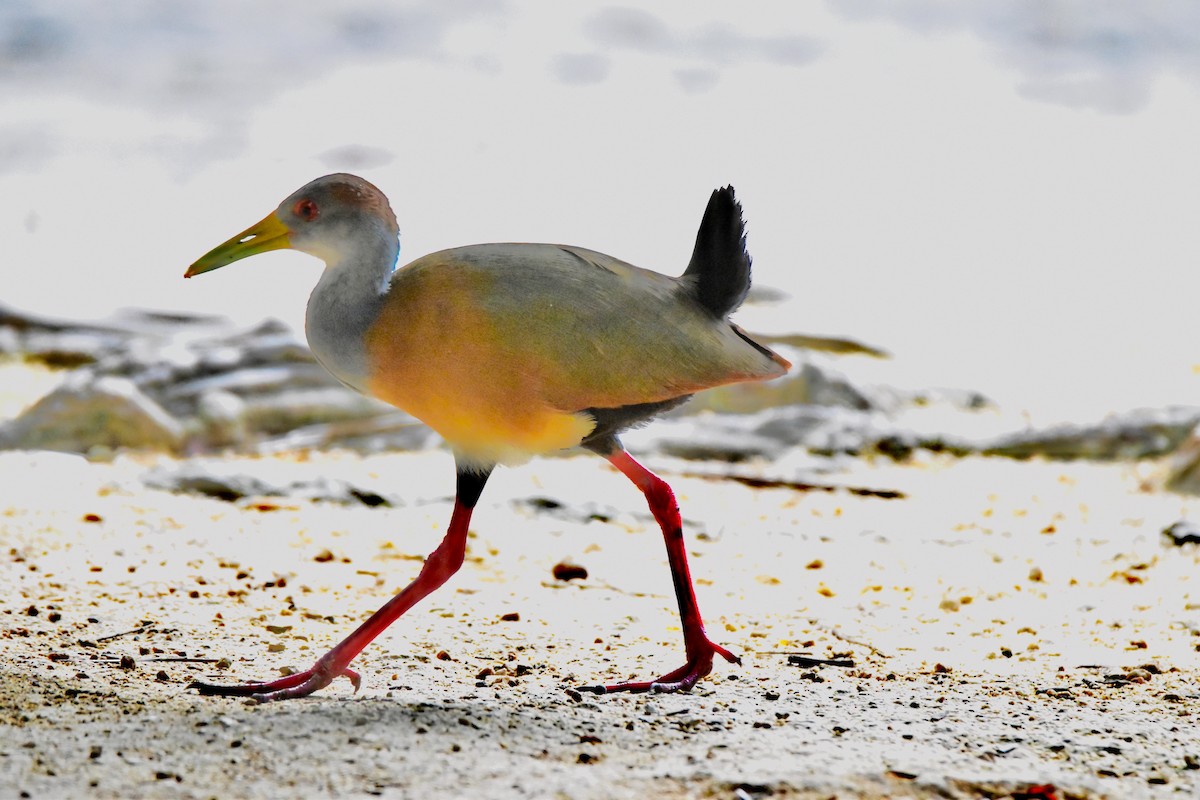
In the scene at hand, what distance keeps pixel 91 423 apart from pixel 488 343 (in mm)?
5282

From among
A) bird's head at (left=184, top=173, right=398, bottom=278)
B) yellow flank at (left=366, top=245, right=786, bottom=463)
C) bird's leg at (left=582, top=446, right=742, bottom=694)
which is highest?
bird's head at (left=184, top=173, right=398, bottom=278)

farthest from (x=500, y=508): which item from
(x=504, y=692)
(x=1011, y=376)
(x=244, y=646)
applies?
(x=1011, y=376)

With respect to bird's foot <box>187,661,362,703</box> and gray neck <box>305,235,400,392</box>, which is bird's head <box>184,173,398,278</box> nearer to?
gray neck <box>305,235,400,392</box>

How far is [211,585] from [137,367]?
5.37 metres

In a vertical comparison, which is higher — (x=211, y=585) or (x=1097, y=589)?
(x=1097, y=589)

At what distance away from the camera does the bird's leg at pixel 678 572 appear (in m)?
3.71

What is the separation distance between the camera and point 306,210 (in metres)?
3.62

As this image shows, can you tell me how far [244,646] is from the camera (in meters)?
3.99

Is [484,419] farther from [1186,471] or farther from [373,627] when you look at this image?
[1186,471]

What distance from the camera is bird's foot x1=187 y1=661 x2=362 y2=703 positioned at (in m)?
3.40

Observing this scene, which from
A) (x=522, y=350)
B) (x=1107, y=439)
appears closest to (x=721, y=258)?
(x=522, y=350)

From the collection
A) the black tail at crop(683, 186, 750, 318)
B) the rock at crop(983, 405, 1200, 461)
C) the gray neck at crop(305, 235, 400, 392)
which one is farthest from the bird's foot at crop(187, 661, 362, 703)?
the rock at crop(983, 405, 1200, 461)

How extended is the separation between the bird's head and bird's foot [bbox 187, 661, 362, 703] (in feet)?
3.48

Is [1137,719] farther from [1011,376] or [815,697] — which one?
[1011,376]
